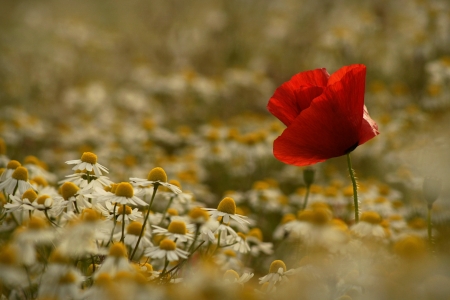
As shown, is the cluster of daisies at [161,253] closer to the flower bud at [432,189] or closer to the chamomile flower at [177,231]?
the chamomile flower at [177,231]

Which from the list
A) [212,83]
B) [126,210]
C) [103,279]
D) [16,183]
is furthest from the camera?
[212,83]

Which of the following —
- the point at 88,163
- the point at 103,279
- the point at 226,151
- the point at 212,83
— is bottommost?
the point at 103,279

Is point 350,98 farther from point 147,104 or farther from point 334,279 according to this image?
point 147,104

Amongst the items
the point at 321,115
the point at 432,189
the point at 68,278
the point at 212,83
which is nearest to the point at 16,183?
the point at 68,278

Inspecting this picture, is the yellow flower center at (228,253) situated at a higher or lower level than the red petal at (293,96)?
lower

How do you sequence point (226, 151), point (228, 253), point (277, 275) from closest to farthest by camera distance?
point (277, 275) < point (228, 253) < point (226, 151)

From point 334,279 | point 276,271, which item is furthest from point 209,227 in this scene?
point 334,279

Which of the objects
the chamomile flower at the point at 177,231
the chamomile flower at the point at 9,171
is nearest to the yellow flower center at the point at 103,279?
the chamomile flower at the point at 177,231

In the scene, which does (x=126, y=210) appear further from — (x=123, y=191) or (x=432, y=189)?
(x=432, y=189)
